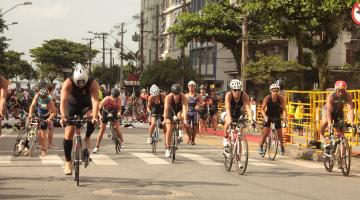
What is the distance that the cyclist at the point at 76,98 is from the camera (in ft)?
39.0

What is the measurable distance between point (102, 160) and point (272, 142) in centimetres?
452

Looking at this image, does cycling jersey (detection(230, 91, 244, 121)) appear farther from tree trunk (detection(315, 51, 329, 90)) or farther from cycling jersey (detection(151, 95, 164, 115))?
tree trunk (detection(315, 51, 329, 90))

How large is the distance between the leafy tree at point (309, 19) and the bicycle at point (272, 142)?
48.7ft

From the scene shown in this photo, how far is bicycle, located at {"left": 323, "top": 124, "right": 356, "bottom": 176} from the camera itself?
14.4m

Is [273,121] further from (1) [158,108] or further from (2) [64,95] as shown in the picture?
(2) [64,95]

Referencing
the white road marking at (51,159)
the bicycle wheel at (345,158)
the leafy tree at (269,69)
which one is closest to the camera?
the bicycle wheel at (345,158)

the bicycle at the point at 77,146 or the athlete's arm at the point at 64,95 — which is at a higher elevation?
the athlete's arm at the point at 64,95

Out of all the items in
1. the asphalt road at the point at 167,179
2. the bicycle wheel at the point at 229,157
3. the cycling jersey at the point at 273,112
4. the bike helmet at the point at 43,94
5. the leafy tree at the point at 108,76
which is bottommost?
the asphalt road at the point at 167,179

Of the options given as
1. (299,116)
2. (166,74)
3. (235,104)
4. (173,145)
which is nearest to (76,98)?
(235,104)

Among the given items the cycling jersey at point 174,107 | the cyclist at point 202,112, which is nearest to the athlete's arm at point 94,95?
the cycling jersey at point 174,107

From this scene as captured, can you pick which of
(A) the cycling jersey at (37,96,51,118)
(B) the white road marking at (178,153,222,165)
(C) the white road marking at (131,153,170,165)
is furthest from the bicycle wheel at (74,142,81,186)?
(A) the cycling jersey at (37,96,51,118)

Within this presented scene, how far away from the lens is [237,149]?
1420 cm

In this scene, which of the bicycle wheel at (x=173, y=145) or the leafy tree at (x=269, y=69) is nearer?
the bicycle wheel at (x=173, y=145)

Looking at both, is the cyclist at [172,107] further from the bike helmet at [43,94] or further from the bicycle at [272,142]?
the bike helmet at [43,94]
